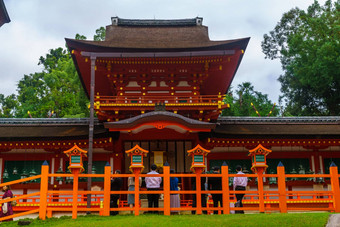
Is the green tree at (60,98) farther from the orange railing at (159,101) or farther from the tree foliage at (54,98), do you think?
the orange railing at (159,101)

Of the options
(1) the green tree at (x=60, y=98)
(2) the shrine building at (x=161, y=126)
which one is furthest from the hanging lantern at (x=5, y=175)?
(1) the green tree at (x=60, y=98)

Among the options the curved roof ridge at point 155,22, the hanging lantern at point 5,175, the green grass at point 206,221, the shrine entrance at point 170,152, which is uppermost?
the curved roof ridge at point 155,22

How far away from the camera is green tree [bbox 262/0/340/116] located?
96.3ft

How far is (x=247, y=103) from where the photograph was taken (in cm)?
3984

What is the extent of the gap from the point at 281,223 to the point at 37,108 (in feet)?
108

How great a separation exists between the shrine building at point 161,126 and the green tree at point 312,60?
11843 mm

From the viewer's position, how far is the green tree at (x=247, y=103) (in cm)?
3900

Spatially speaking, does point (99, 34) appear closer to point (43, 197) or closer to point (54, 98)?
point (54, 98)

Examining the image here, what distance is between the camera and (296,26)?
3759 cm

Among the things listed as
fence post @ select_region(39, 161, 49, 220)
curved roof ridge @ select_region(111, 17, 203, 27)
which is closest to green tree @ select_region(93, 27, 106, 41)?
curved roof ridge @ select_region(111, 17, 203, 27)

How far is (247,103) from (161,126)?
26.3m

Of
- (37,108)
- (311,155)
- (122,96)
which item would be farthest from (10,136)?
(37,108)

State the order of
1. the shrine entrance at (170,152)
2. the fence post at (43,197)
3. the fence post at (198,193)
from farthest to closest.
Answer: the shrine entrance at (170,152) < the fence post at (198,193) < the fence post at (43,197)

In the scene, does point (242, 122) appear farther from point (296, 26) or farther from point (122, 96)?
point (296, 26)
